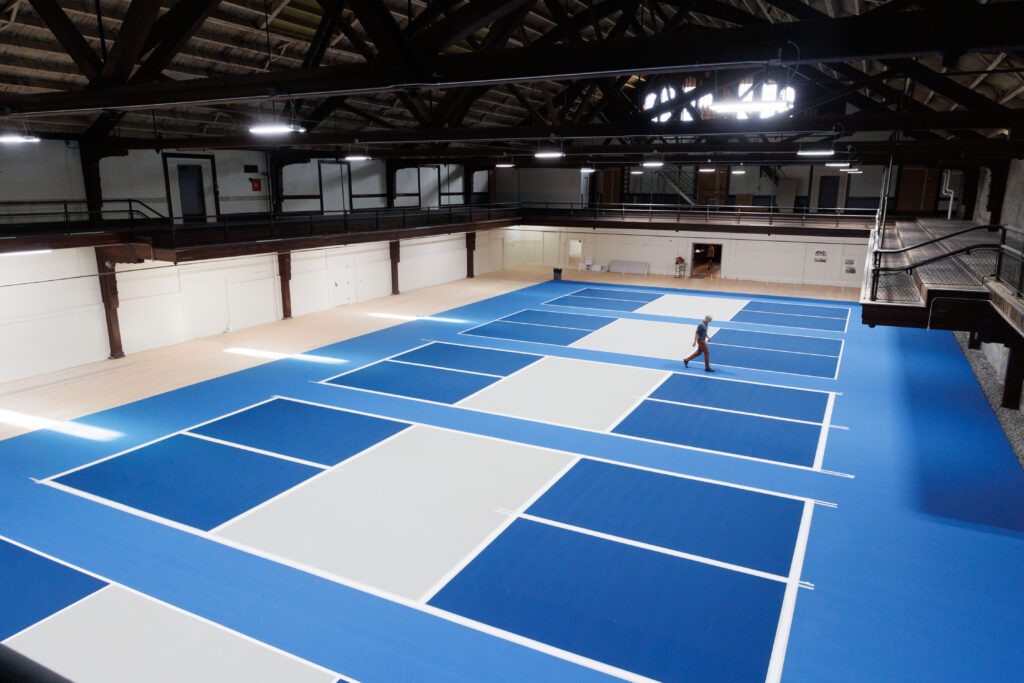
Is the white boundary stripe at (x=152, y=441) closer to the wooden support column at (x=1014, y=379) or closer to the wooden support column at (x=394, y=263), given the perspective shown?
the wooden support column at (x=394, y=263)

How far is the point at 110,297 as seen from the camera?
18.2 m

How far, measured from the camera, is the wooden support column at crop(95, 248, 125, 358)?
18.0m

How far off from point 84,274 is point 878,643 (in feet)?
63.1

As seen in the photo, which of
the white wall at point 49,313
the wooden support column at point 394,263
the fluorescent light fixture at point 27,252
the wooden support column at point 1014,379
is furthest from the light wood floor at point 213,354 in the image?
the wooden support column at point 1014,379

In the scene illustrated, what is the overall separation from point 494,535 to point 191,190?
18.4m

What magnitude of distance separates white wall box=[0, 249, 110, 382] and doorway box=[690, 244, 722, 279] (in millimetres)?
26880

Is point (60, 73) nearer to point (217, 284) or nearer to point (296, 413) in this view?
point (217, 284)

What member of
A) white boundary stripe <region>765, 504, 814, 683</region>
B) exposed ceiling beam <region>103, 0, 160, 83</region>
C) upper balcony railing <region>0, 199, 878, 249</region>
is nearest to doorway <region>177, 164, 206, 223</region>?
upper balcony railing <region>0, 199, 878, 249</region>

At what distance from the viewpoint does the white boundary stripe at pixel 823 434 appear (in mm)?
11905

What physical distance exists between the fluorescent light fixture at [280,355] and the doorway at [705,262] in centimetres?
2206

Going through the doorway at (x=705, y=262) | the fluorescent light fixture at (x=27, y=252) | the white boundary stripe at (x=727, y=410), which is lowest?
the white boundary stripe at (x=727, y=410)

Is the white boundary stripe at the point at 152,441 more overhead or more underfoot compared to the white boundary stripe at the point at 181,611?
more overhead

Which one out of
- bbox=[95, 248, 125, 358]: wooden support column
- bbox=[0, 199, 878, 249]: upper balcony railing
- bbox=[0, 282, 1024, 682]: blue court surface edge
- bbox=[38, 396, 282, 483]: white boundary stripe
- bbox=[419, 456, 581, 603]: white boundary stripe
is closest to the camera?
bbox=[0, 282, 1024, 682]: blue court surface edge

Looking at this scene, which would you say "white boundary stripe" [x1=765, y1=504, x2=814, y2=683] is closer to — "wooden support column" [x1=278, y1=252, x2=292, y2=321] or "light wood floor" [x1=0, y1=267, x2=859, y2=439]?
"light wood floor" [x1=0, y1=267, x2=859, y2=439]
